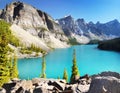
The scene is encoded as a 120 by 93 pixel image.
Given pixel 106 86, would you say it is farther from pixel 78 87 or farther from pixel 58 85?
pixel 58 85

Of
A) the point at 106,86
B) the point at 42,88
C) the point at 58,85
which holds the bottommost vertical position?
the point at 58,85

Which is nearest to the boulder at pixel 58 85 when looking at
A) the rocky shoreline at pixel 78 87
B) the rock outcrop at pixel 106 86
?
the rocky shoreline at pixel 78 87

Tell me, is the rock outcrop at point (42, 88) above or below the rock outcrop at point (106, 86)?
below

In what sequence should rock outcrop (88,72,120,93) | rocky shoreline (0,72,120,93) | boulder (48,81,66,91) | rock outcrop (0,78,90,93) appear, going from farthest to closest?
boulder (48,81,66,91) → rock outcrop (0,78,90,93) → rocky shoreline (0,72,120,93) → rock outcrop (88,72,120,93)

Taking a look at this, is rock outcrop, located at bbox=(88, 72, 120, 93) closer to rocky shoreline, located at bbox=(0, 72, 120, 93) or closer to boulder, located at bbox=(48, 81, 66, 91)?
rocky shoreline, located at bbox=(0, 72, 120, 93)

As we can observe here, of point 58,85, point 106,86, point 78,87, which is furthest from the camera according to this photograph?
point 58,85

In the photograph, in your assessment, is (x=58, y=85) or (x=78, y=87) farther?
(x=58, y=85)

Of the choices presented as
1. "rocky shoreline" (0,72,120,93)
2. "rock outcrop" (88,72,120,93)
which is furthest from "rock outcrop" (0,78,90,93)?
"rock outcrop" (88,72,120,93)

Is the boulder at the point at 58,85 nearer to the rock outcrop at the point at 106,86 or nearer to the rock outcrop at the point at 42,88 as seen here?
the rock outcrop at the point at 42,88

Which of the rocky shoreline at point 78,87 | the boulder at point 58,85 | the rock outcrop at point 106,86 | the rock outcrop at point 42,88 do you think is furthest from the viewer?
the boulder at point 58,85

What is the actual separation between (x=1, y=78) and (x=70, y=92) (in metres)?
29.6

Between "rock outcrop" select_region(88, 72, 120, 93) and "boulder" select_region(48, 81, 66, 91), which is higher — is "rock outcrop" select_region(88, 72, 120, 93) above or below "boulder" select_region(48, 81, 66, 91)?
above

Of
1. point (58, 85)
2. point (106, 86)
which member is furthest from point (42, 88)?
point (106, 86)

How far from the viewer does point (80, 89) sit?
3228cm
